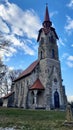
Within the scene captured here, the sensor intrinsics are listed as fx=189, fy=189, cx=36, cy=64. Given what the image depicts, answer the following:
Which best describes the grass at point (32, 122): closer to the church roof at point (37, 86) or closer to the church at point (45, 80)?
the church roof at point (37, 86)

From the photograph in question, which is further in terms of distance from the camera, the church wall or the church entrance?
the church wall

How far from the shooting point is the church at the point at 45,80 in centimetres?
3500

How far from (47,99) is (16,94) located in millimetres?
11896

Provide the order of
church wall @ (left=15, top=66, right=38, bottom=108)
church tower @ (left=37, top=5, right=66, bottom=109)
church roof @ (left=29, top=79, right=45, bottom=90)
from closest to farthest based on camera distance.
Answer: church roof @ (left=29, top=79, right=45, bottom=90)
church tower @ (left=37, top=5, right=66, bottom=109)
church wall @ (left=15, top=66, right=38, bottom=108)

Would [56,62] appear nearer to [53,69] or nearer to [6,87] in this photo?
[53,69]

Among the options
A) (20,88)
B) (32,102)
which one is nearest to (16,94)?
(20,88)

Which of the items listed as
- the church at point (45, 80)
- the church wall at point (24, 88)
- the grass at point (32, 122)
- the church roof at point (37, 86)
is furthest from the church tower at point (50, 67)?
the grass at point (32, 122)

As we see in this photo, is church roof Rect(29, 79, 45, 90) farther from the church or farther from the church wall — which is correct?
the church wall

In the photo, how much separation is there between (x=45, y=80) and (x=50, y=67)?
3080 mm

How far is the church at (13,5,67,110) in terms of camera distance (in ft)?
115

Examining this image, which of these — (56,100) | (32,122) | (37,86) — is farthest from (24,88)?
(32,122)

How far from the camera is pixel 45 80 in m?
35.9

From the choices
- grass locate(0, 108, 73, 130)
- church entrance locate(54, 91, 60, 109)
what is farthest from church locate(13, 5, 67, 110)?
grass locate(0, 108, 73, 130)

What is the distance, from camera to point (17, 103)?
42000mm
